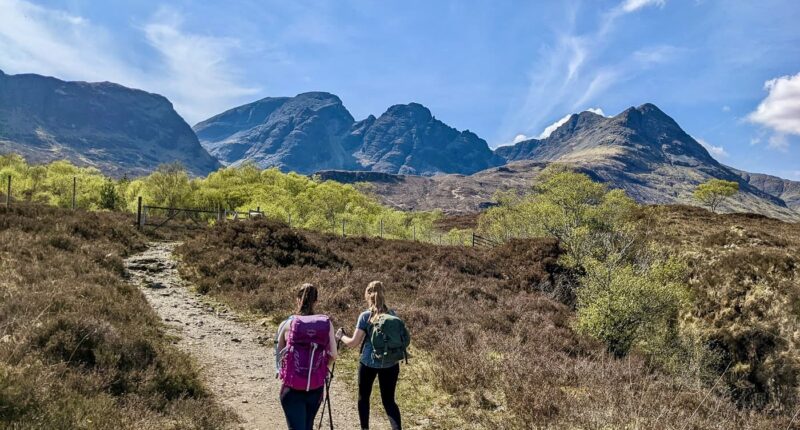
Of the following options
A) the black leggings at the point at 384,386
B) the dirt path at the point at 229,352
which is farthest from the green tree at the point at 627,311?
the black leggings at the point at 384,386

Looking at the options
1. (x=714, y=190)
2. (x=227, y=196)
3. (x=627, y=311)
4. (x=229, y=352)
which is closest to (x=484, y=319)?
(x=627, y=311)

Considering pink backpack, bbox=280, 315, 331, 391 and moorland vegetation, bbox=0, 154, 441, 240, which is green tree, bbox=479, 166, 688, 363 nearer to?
pink backpack, bbox=280, 315, 331, 391

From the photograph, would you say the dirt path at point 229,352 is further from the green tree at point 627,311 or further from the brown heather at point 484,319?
the green tree at point 627,311

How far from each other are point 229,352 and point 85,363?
3764 mm

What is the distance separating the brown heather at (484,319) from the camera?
6.89m

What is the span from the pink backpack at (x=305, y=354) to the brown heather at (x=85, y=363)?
223cm

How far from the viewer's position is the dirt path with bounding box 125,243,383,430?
23.5 ft

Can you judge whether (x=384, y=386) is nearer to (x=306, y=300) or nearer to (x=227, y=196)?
(x=306, y=300)

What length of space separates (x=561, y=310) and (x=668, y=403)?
395 inches

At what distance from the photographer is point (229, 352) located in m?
9.78

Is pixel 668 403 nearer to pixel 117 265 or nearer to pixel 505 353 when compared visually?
pixel 505 353

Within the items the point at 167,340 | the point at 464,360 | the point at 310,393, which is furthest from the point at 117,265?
the point at 310,393

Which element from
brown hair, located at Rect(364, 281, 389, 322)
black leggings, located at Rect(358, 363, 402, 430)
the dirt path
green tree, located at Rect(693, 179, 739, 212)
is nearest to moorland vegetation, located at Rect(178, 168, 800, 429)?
the dirt path

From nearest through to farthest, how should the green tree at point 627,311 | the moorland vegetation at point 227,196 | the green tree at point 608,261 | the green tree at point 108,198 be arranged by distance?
the green tree at point 627,311 → the green tree at point 608,261 → the moorland vegetation at point 227,196 → the green tree at point 108,198
